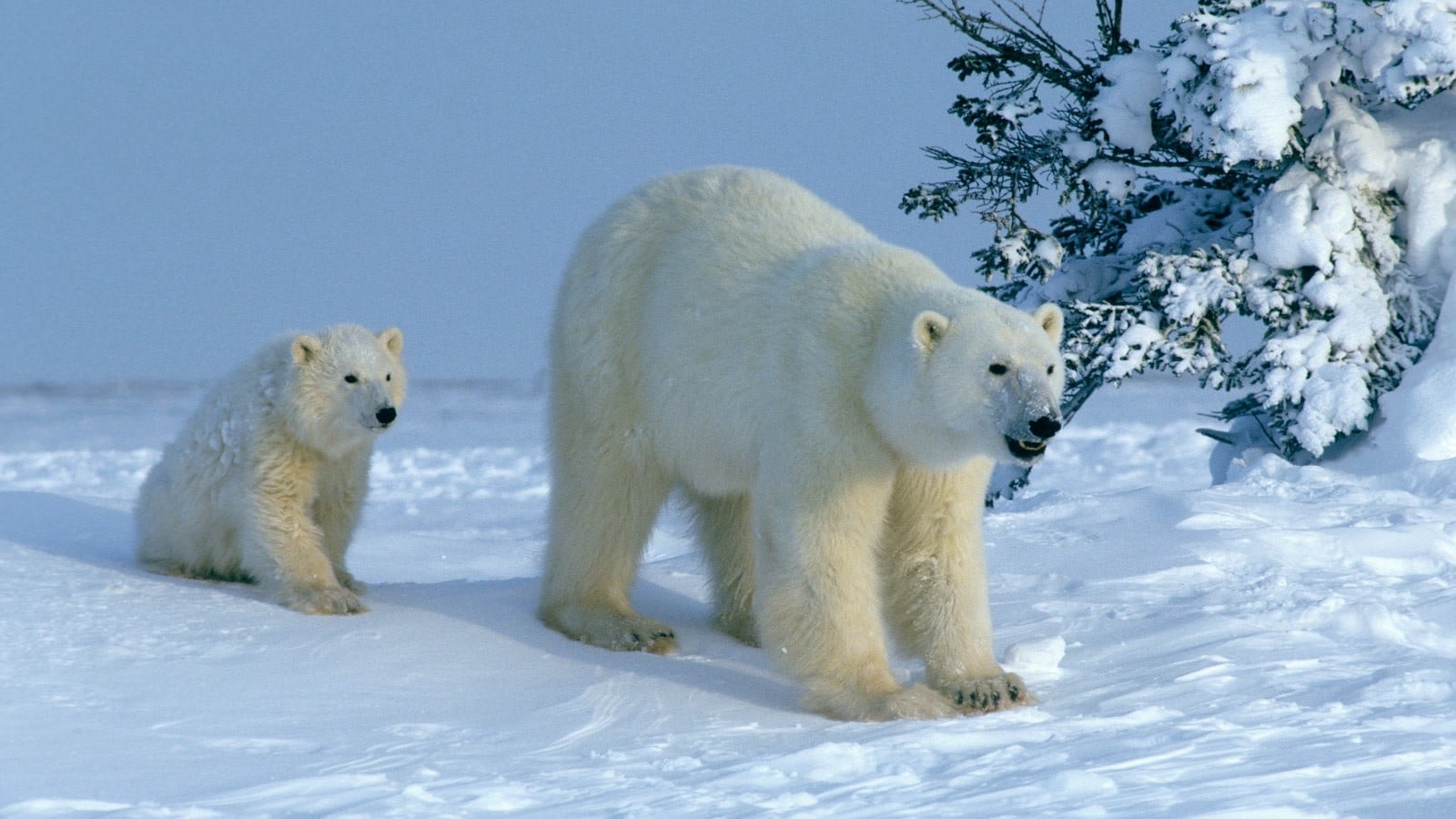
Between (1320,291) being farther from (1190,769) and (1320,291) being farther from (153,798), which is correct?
(153,798)

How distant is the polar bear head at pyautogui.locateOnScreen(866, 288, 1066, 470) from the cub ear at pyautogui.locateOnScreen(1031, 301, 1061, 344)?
0.42 ft

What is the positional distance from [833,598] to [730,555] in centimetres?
122

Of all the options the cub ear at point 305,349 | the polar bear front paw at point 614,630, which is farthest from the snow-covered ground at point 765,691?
the cub ear at point 305,349

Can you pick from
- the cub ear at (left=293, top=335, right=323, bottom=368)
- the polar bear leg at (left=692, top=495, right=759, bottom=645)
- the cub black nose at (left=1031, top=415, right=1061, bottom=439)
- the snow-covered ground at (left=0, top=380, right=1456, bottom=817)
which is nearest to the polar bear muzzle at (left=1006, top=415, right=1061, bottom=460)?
the cub black nose at (left=1031, top=415, right=1061, bottom=439)

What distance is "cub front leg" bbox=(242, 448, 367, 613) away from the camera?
519 centimetres

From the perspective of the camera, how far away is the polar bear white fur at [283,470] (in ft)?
17.4

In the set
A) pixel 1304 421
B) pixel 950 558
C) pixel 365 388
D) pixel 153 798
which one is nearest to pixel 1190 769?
pixel 950 558

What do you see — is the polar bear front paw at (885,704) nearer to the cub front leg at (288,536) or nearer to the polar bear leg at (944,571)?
the polar bear leg at (944,571)

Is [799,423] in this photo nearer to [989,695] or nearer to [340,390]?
[989,695]

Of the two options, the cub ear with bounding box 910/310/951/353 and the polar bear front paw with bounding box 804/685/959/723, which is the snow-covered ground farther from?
the cub ear with bounding box 910/310/951/353

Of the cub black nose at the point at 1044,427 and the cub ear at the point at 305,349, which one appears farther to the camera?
the cub ear at the point at 305,349

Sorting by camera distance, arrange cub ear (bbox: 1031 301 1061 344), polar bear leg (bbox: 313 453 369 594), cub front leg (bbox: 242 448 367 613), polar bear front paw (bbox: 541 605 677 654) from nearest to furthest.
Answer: cub ear (bbox: 1031 301 1061 344) → polar bear front paw (bbox: 541 605 677 654) → cub front leg (bbox: 242 448 367 613) → polar bear leg (bbox: 313 453 369 594)

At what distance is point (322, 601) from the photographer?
5.06 metres

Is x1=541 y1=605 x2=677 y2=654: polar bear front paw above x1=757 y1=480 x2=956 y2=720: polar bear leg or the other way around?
the other way around
